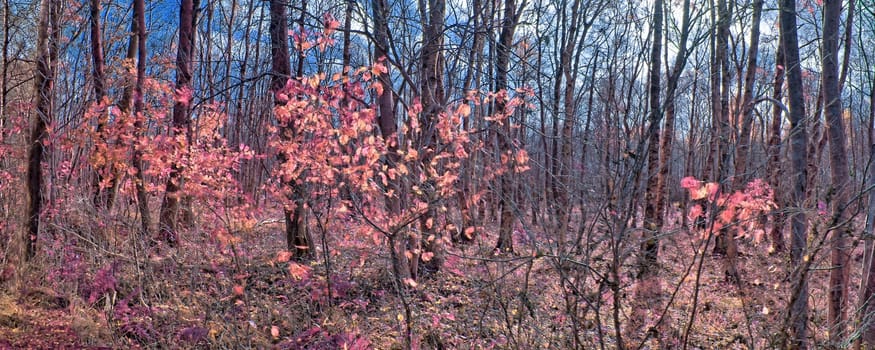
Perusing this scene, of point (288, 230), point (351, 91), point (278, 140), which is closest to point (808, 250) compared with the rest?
point (351, 91)

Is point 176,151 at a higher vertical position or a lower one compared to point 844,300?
higher

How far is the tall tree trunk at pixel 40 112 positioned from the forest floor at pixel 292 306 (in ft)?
1.46

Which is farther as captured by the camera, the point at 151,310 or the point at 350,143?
the point at 350,143

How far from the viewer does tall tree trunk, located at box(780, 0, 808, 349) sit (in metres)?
2.69

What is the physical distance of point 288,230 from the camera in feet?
25.6

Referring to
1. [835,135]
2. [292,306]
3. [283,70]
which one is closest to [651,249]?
[835,135]

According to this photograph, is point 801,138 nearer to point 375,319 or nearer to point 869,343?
point 869,343

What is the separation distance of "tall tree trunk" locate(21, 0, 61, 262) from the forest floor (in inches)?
17.5

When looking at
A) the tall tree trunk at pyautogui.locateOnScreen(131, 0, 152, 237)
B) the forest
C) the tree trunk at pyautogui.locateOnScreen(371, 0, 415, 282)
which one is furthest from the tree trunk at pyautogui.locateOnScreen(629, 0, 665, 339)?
the tall tree trunk at pyautogui.locateOnScreen(131, 0, 152, 237)

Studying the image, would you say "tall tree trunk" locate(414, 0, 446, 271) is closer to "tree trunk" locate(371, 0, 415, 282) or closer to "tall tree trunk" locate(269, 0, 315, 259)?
"tree trunk" locate(371, 0, 415, 282)

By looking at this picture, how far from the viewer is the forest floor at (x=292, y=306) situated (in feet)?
14.5

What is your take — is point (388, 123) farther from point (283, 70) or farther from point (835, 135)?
point (835, 135)

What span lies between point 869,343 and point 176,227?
9.09 meters

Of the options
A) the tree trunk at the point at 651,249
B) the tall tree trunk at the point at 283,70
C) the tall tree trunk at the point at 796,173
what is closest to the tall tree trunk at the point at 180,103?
the tall tree trunk at the point at 283,70
